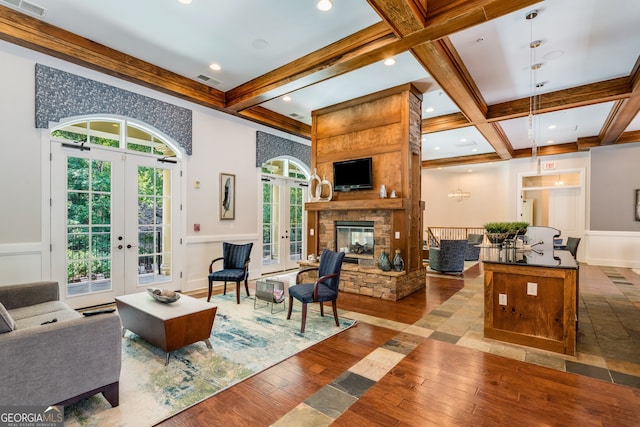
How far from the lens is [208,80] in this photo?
5.35 m

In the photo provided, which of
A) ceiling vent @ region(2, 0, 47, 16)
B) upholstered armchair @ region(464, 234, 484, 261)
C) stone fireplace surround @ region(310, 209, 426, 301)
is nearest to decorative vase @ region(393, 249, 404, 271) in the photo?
stone fireplace surround @ region(310, 209, 426, 301)

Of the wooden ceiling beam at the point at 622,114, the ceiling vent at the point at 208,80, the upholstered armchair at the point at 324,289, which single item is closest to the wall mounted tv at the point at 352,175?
the upholstered armchair at the point at 324,289

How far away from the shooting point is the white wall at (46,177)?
3811 mm

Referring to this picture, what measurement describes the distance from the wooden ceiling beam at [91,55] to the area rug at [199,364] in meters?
3.66

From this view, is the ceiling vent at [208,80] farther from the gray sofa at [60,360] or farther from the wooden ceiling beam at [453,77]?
the gray sofa at [60,360]

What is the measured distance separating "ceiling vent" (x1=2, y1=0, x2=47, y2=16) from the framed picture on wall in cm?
325

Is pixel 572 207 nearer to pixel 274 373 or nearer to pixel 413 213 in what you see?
pixel 413 213

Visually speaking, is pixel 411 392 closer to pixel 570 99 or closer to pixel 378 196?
pixel 378 196

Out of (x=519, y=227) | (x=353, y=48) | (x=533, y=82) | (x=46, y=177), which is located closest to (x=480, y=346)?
(x=519, y=227)

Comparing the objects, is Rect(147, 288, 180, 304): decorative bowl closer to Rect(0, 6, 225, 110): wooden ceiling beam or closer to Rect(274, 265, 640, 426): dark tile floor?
Rect(274, 265, 640, 426): dark tile floor

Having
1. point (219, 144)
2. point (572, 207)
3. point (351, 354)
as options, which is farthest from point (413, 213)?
point (572, 207)

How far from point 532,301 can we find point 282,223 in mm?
5448

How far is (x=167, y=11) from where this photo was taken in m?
3.58

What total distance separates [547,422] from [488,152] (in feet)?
31.4
